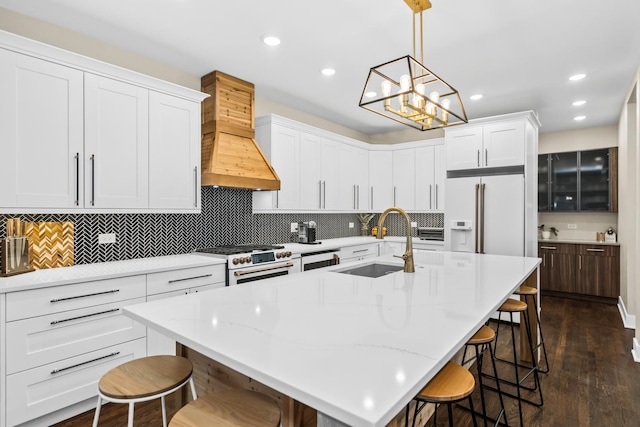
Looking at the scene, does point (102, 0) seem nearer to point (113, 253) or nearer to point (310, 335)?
point (113, 253)

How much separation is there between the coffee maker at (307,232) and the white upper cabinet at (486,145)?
2079 millimetres

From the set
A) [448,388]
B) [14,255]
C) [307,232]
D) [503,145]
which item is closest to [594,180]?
[503,145]

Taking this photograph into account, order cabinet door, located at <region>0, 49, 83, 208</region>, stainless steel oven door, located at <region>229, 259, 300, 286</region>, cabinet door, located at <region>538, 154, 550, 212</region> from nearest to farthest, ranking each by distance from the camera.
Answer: cabinet door, located at <region>0, 49, 83, 208</region> < stainless steel oven door, located at <region>229, 259, 300, 286</region> < cabinet door, located at <region>538, 154, 550, 212</region>

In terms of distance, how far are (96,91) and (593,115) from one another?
597 cm

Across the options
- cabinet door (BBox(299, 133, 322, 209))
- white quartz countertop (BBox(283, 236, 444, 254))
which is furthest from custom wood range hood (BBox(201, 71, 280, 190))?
white quartz countertop (BBox(283, 236, 444, 254))

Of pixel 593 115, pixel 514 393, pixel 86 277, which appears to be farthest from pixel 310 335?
pixel 593 115

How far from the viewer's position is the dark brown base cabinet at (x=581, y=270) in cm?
514

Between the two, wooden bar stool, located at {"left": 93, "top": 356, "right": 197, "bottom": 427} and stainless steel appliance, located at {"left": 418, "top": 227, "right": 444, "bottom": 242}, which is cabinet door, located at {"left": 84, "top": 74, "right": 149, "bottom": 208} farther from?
stainless steel appliance, located at {"left": 418, "top": 227, "right": 444, "bottom": 242}

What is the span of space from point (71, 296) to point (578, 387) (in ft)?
12.2

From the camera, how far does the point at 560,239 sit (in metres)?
5.85

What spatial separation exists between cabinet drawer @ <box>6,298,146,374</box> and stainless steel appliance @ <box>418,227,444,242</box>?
13.1 feet

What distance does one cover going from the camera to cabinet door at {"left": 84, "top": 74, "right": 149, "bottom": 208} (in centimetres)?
266

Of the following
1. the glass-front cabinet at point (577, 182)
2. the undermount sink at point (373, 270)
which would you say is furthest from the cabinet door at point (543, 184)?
the undermount sink at point (373, 270)

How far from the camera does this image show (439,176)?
5.30m
